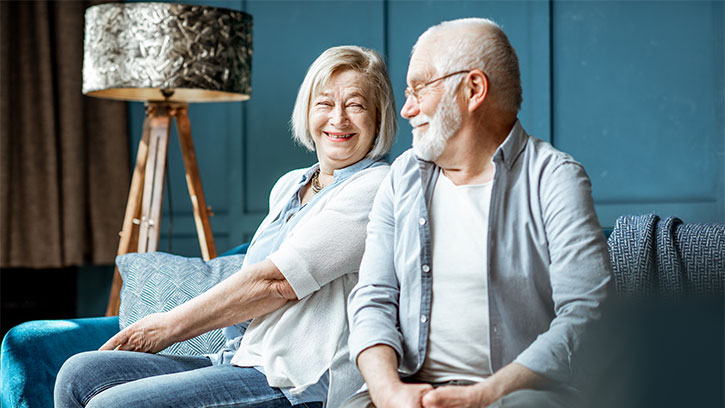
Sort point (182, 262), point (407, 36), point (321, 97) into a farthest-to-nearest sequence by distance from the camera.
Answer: point (407, 36) → point (182, 262) → point (321, 97)

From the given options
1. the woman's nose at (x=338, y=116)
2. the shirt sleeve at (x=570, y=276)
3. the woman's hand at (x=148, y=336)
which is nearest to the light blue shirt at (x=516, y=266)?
the shirt sleeve at (x=570, y=276)

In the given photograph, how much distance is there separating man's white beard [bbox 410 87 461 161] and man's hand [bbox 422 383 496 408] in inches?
17.1

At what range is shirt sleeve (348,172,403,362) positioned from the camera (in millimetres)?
1348

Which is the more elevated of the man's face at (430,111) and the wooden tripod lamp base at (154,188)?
the man's face at (430,111)

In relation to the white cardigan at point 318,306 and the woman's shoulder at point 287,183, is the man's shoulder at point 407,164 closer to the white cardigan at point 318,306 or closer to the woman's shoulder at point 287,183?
the white cardigan at point 318,306

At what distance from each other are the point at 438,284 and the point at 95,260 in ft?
8.87

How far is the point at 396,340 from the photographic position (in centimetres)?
135

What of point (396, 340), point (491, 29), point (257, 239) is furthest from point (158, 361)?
point (491, 29)

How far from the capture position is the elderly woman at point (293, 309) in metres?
1.54

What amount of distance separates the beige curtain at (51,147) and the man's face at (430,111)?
2593 millimetres

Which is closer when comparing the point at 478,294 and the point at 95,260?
the point at 478,294

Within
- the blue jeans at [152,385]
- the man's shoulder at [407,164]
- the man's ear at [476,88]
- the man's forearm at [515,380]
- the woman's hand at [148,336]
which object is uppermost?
the man's ear at [476,88]

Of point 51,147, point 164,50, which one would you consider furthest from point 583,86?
point 51,147

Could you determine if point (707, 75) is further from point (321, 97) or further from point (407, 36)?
point (321, 97)
